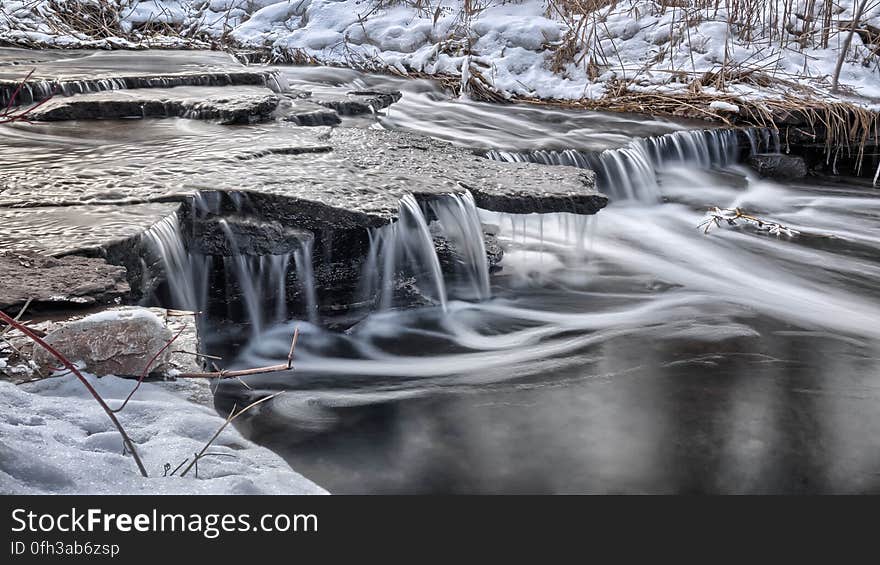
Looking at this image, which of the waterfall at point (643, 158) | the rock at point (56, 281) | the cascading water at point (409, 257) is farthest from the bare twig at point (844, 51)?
the rock at point (56, 281)

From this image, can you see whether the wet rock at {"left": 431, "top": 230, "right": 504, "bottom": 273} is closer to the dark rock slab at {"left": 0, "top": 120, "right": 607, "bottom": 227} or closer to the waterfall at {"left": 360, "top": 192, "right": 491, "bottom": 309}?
the waterfall at {"left": 360, "top": 192, "right": 491, "bottom": 309}

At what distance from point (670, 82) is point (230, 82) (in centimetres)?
368

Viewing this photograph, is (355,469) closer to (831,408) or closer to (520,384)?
(520,384)

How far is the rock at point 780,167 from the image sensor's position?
6.04m

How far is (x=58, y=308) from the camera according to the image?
6.98 feet

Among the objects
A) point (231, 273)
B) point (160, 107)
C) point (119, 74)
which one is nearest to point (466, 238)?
point (231, 273)

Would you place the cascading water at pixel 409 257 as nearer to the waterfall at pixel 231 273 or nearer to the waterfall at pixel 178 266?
the waterfall at pixel 231 273

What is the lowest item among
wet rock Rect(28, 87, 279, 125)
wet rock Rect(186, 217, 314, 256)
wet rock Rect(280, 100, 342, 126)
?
wet rock Rect(186, 217, 314, 256)

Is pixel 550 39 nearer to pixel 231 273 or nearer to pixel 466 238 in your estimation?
pixel 466 238

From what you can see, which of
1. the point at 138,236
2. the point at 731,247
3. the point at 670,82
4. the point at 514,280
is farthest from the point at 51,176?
the point at 670,82

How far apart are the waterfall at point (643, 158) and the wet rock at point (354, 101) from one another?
92cm

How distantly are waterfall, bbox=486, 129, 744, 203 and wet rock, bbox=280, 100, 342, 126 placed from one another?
932mm

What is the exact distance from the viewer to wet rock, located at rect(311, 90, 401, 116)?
17.2 feet

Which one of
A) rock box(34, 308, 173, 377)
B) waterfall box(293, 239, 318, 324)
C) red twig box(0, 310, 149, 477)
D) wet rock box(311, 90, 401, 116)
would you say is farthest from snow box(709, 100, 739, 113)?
red twig box(0, 310, 149, 477)
